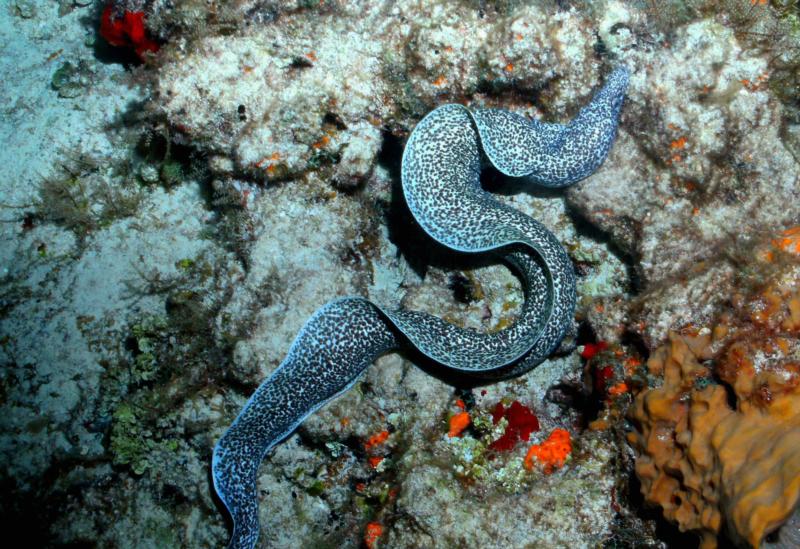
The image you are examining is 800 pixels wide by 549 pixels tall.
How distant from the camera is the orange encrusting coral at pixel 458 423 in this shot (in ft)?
16.3

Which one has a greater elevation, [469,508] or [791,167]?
[791,167]

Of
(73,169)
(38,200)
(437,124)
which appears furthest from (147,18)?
(437,124)

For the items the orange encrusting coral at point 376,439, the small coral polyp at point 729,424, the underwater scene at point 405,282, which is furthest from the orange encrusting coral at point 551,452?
the orange encrusting coral at point 376,439

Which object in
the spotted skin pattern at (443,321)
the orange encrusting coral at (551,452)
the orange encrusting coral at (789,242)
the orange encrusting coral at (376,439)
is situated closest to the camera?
the orange encrusting coral at (789,242)

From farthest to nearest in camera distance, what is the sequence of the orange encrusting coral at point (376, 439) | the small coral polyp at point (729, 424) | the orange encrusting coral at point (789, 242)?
the orange encrusting coral at point (376, 439) → the orange encrusting coral at point (789, 242) → the small coral polyp at point (729, 424)

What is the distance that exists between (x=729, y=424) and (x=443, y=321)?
2583mm

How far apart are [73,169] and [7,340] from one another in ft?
7.08

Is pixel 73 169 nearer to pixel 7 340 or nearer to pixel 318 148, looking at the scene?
pixel 7 340

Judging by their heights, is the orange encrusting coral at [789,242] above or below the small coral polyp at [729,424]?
above

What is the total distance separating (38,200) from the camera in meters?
6.02

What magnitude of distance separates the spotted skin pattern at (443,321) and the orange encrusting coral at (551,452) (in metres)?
0.82

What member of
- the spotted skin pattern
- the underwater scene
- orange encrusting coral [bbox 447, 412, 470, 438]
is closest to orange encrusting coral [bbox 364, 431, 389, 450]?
the underwater scene

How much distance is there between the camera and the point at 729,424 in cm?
385

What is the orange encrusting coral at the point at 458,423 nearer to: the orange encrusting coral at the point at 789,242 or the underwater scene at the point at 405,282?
the underwater scene at the point at 405,282
